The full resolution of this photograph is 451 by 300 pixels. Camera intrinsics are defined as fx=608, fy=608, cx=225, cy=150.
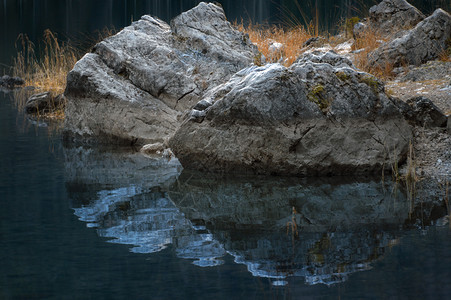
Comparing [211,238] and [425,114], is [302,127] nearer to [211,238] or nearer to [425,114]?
[425,114]

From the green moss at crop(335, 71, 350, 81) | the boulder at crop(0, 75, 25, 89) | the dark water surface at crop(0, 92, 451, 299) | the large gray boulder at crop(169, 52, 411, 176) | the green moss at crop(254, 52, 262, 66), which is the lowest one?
the dark water surface at crop(0, 92, 451, 299)

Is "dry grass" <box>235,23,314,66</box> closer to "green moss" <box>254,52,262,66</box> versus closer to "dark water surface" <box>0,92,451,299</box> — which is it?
"green moss" <box>254,52,262,66</box>

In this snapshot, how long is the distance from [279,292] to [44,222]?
8.59 ft

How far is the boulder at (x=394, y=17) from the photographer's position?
14.0 metres

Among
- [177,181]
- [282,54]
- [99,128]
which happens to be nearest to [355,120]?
[177,181]

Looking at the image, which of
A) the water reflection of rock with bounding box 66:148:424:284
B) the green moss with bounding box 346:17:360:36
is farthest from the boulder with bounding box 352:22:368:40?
the water reflection of rock with bounding box 66:148:424:284

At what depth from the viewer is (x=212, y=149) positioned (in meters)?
7.84

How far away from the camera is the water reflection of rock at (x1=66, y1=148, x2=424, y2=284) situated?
4.61 meters

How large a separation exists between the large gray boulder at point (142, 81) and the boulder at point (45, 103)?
3060 millimetres

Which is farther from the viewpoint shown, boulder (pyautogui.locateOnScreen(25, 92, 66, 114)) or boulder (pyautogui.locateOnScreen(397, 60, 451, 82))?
boulder (pyautogui.locateOnScreen(25, 92, 66, 114))

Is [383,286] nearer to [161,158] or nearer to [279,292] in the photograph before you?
[279,292]

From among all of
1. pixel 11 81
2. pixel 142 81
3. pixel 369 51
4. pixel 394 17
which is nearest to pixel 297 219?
pixel 142 81

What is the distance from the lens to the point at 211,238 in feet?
16.9

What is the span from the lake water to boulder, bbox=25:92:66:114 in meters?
5.64
